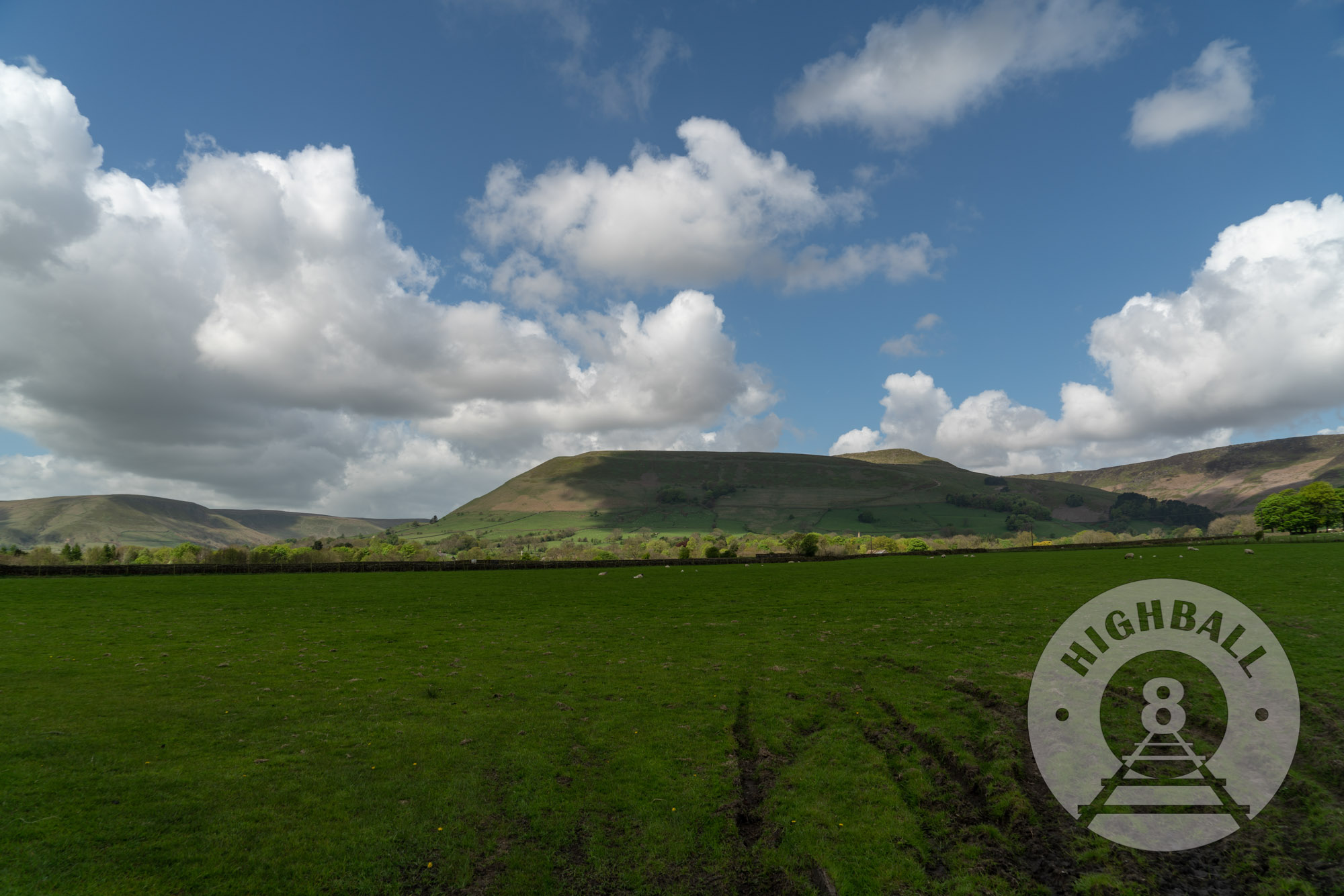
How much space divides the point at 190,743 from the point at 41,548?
12731cm

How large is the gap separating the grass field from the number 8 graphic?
2.62m

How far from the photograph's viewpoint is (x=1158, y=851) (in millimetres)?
11430

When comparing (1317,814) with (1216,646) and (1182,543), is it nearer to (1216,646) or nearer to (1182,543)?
(1216,646)

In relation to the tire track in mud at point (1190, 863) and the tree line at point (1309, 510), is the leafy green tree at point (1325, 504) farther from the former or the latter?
the tire track in mud at point (1190, 863)

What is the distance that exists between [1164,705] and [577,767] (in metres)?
17.9

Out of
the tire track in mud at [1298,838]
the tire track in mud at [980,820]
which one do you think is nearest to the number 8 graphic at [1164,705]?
the tire track in mud at [1298,838]

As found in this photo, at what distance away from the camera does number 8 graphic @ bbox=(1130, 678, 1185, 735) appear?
53.3 ft

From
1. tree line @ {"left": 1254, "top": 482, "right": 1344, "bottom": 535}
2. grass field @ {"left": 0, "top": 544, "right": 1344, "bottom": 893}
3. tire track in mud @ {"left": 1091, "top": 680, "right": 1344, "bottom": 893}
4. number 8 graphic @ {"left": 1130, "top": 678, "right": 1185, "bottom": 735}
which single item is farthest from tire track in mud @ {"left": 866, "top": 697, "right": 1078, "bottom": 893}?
tree line @ {"left": 1254, "top": 482, "right": 1344, "bottom": 535}
